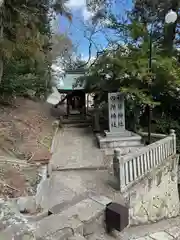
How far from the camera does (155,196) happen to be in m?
4.57

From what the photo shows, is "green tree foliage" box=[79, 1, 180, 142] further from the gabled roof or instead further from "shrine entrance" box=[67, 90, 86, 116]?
"shrine entrance" box=[67, 90, 86, 116]

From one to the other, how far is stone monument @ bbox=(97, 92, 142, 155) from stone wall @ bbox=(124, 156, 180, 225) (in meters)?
1.50

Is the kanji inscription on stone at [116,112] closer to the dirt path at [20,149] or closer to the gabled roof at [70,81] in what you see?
the dirt path at [20,149]

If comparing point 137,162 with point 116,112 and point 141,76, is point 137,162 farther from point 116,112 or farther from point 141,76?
point 141,76

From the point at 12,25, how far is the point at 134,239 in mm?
5729

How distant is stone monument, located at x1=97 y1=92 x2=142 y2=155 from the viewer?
6594mm

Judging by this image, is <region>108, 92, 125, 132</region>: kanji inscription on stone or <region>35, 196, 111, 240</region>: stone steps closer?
<region>35, 196, 111, 240</region>: stone steps

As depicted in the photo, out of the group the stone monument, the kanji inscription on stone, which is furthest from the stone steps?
the kanji inscription on stone

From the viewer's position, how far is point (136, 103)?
7113 mm

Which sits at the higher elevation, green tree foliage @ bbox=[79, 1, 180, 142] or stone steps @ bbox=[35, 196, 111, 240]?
green tree foliage @ bbox=[79, 1, 180, 142]

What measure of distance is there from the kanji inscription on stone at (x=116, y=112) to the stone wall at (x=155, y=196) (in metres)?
2.01

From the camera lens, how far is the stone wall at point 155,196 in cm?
402

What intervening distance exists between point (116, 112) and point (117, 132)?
643 millimetres

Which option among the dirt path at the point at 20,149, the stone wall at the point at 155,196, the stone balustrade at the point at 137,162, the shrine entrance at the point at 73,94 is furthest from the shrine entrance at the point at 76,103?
the stone wall at the point at 155,196
